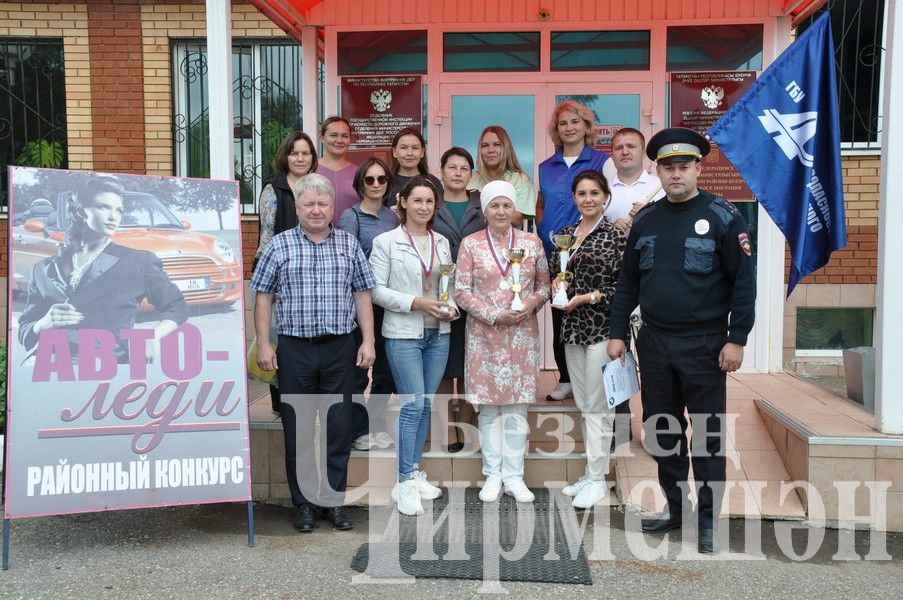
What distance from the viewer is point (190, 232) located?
3.97 meters

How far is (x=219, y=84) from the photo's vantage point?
4.60 metres

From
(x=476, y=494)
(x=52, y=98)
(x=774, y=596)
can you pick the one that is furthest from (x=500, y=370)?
(x=52, y=98)

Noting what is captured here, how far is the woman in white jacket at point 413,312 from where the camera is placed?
13.8 ft

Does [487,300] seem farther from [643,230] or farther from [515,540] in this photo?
[515,540]

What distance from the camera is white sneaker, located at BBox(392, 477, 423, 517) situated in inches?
169

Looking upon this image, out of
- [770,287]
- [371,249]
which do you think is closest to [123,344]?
[371,249]

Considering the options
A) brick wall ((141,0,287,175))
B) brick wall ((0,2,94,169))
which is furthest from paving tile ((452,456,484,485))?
brick wall ((0,2,94,169))

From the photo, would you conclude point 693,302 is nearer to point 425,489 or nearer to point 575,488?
point 575,488

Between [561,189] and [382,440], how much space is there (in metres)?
2.00

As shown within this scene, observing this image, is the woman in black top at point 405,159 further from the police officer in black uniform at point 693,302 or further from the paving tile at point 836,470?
the paving tile at point 836,470

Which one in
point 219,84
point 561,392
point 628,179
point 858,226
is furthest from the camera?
point 858,226

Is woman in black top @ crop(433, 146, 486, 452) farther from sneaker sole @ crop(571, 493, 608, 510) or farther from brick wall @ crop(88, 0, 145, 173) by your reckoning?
brick wall @ crop(88, 0, 145, 173)

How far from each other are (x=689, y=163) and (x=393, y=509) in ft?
8.19

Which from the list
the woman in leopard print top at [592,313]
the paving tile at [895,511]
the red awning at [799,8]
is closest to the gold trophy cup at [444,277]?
the woman in leopard print top at [592,313]
